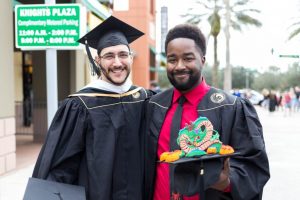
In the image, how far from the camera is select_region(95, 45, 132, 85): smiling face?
277 centimetres

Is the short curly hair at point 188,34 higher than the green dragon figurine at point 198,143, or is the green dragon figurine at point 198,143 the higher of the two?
the short curly hair at point 188,34

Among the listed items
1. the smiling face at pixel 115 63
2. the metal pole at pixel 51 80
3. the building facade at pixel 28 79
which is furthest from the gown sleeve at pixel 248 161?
the building facade at pixel 28 79

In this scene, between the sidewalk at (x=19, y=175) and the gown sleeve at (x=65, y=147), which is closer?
the gown sleeve at (x=65, y=147)

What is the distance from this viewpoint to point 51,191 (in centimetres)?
245

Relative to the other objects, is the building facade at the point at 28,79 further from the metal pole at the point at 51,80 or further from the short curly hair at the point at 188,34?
the short curly hair at the point at 188,34

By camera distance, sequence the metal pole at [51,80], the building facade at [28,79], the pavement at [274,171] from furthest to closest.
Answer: the building facade at [28,79] → the pavement at [274,171] → the metal pole at [51,80]

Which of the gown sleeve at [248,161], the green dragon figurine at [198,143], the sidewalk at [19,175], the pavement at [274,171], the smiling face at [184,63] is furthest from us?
the pavement at [274,171]

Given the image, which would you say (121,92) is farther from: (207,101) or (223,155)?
(223,155)

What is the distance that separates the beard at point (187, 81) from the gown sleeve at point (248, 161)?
1.02ft

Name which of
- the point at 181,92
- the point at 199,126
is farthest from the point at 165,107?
the point at 199,126

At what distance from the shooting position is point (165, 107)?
A: 253 cm

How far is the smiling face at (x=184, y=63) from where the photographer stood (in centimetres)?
236

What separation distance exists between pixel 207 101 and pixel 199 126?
0.38 m

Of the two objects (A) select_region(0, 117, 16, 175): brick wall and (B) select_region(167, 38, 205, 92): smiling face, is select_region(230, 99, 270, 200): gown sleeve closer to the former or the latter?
(B) select_region(167, 38, 205, 92): smiling face
